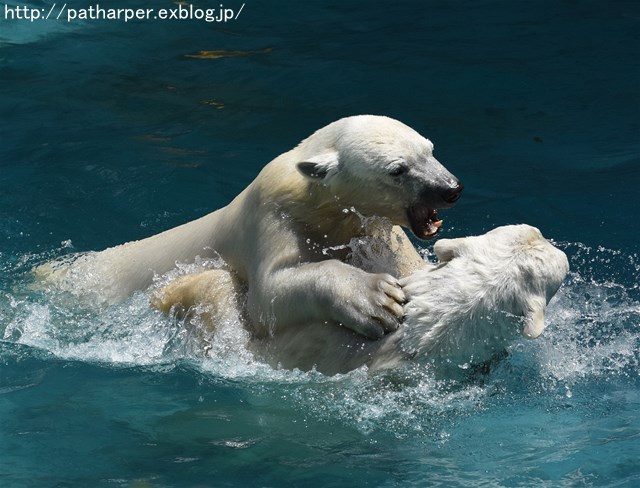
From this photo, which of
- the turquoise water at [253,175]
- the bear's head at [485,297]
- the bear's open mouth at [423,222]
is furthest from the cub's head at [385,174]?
the turquoise water at [253,175]

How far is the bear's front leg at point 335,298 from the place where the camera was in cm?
541

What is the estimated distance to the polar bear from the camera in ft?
17.1

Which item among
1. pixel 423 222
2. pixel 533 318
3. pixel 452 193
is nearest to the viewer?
pixel 533 318

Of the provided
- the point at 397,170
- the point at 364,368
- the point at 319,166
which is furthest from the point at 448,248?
the point at 319,166

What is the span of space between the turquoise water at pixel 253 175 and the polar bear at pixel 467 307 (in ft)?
0.43

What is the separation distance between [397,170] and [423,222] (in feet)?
1.04

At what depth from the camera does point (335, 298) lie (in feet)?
18.0

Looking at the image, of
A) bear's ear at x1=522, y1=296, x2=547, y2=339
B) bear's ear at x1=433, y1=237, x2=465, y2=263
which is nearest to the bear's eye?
bear's ear at x1=433, y1=237, x2=465, y2=263

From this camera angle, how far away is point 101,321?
7.00m

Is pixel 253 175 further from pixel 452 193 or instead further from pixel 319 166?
pixel 452 193

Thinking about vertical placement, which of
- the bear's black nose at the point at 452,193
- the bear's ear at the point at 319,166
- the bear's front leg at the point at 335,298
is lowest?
the bear's front leg at the point at 335,298

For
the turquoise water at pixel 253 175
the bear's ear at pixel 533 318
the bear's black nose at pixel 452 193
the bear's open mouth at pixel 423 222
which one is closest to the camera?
the bear's ear at pixel 533 318

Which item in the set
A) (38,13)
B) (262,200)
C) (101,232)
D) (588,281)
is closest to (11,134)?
(101,232)

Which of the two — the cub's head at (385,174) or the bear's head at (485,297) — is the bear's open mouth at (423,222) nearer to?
the cub's head at (385,174)
